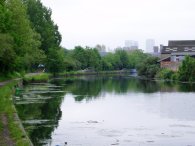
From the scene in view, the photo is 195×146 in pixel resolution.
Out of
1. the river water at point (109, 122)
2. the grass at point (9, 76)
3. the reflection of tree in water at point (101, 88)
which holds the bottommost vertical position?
the river water at point (109, 122)

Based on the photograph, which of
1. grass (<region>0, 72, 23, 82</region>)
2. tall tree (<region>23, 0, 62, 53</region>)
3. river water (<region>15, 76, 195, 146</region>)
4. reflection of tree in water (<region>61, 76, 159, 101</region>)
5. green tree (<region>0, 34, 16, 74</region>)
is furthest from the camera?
tall tree (<region>23, 0, 62, 53</region>)

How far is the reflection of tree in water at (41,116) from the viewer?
22913 millimetres

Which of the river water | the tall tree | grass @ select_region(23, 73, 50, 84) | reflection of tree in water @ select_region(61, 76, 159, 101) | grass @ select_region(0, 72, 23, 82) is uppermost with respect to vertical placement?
Result: the tall tree

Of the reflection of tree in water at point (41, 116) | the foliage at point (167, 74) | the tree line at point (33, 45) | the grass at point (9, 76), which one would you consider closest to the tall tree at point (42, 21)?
the tree line at point (33, 45)

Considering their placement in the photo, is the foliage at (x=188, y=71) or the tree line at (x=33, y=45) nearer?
the tree line at (x=33, y=45)

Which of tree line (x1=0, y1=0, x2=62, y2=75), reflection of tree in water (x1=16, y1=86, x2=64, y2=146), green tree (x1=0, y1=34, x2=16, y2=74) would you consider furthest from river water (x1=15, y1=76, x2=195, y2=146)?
tree line (x1=0, y1=0, x2=62, y2=75)

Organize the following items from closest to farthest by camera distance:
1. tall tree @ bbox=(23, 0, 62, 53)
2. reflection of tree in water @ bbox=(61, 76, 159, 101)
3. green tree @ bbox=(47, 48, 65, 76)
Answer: reflection of tree in water @ bbox=(61, 76, 159, 101) → tall tree @ bbox=(23, 0, 62, 53) → green tree @ bbox=(47, 48, 65, 76)

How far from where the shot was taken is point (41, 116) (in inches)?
1203

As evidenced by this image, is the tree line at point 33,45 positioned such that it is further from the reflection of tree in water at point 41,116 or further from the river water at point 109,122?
the river water at point 109,122

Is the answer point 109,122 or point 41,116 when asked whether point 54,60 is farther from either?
point 109,122

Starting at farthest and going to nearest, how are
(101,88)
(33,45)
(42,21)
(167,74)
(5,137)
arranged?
(167,74), (42,21), (33,45), (101,88), (5,137)

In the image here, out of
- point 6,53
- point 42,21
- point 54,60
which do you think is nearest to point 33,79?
point 42,21

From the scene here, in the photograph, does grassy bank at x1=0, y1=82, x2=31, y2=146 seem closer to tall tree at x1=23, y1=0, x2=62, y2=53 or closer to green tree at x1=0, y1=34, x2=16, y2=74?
green tree at x1=0, y1=34, x2=16, y2=74

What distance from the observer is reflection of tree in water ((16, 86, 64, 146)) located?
22.9 m
